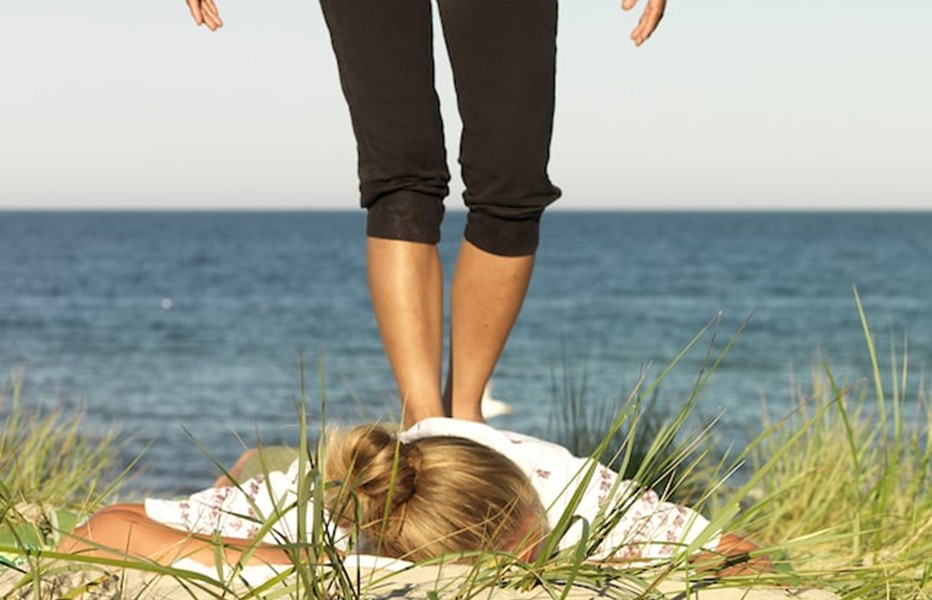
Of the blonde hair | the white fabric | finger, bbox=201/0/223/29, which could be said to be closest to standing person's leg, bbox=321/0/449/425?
finger, bbox=201/0/223/29

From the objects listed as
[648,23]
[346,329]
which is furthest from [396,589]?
[346,329]

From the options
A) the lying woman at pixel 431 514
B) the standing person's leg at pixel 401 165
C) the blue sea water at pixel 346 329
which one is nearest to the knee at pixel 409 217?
the standing person's leg at pixel 401 165

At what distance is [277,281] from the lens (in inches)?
1580

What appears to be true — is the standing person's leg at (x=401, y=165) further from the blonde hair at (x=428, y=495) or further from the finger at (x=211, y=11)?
the blonde hair at (x=428, y=495)

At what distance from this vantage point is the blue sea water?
38.6 feet

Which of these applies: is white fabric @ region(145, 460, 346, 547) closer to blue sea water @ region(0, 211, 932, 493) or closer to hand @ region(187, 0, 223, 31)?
blue sea water @ region(0, 211, 932, 493)

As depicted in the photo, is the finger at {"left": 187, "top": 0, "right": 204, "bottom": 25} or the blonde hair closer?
the blonde hair

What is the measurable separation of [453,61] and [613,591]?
1.26 metres

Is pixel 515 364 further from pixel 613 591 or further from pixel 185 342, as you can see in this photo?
pixel 613 591

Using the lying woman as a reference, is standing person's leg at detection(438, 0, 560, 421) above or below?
above

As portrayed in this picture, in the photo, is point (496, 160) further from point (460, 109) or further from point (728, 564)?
point (728, 564)

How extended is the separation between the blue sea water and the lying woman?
190mm

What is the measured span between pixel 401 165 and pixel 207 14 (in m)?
0.64

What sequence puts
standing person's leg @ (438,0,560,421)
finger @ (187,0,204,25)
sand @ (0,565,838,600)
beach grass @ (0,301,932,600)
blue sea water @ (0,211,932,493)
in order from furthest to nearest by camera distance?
1. blue sea water @ (0,211,932,493)
2. finger @ (187,0,204,25)
3. standing person's leg @ (438,0,560,421)
4. sand @ (0,565,838,600)
5. beach grass @ (0,301,932,600)
